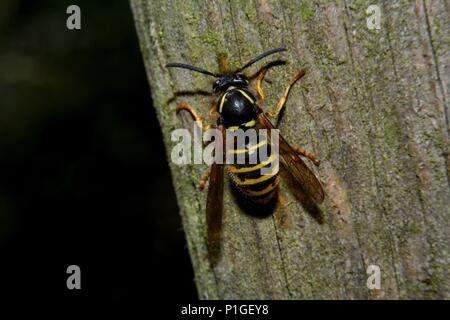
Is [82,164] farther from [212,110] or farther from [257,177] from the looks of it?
[257,177]

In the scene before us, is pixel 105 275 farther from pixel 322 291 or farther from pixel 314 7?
pixel 314 7

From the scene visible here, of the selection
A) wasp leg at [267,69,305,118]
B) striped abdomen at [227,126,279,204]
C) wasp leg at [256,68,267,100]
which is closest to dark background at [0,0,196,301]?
striped abdomen at [227,126,279,204]

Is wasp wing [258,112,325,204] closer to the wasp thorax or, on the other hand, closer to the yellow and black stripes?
the yellow and black stripes

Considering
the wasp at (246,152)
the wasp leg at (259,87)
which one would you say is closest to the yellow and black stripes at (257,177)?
the wasp at (246,152)

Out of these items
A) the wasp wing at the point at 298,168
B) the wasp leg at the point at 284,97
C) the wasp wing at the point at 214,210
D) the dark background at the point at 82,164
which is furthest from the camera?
the dark background at the point at 82,164

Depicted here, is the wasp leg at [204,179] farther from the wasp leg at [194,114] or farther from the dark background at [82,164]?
the dark background at [82,164]

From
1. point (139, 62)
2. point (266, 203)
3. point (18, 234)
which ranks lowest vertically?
point (266, 203)
